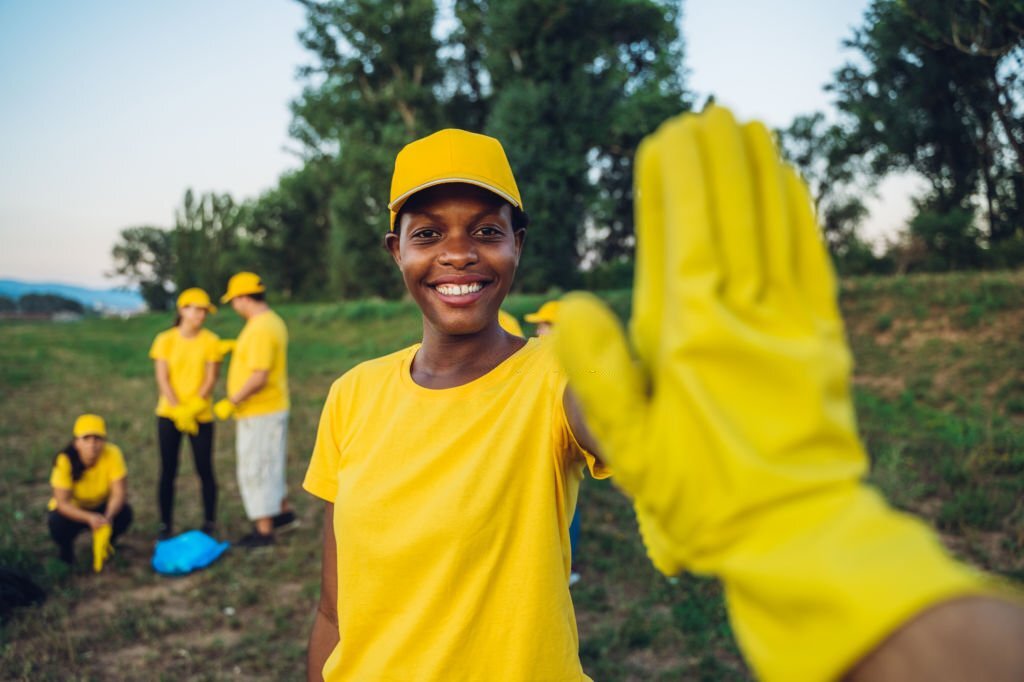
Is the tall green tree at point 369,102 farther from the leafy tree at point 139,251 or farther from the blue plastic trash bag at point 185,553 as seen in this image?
the leafy tree at point 139,251

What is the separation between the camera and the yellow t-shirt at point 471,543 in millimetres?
1393

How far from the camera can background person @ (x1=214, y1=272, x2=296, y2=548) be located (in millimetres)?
5707

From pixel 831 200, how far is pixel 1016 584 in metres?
37.3

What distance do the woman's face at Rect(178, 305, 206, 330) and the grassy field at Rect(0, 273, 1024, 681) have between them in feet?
6.55

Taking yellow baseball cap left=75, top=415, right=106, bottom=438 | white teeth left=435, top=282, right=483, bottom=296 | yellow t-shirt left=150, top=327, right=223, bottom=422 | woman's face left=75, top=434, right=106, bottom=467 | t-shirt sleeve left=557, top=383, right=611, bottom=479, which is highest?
white teeth left=435, top=282, right=483, bottom=296

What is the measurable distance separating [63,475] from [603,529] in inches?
187

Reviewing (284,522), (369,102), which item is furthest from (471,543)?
(369,102)

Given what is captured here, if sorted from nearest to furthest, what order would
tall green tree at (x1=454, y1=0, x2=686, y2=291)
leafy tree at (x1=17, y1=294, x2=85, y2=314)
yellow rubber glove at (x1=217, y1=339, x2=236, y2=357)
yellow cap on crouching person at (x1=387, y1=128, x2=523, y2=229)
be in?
yellow cap on crouching person at (x1=387, y1=128, x2=523, y2=229)
yellow rubber glove at (x1=217, y1=339, x2=236, y2=357)
tall green tree at (x1=454, y1=0, x2=686, y2=291)
leafy tree at (x1=17, y1=294, x2=85, y2=314)

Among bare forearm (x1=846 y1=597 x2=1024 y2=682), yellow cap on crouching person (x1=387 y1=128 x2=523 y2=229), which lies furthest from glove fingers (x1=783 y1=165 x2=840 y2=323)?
yellow cap on crouching person (x1=387 y1=128 x2=523 y2=229)

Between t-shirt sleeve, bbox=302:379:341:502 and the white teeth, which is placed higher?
the white teeth

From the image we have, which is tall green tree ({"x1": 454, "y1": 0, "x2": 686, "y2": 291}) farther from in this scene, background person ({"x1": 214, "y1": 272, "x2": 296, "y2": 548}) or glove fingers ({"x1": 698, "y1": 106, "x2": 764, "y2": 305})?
glove fingers ({"x1": 698, "y1": 106, "x2": 764, "y2": 305})

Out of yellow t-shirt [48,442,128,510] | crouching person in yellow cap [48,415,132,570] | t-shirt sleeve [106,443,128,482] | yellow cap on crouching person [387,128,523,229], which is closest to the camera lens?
yellow cap on crouching person [387,128,523,229]

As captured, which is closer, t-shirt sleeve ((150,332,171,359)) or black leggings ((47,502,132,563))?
black leggings ((47,502,132,563))

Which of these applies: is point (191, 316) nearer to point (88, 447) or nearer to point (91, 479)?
point (88, 447)
